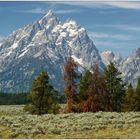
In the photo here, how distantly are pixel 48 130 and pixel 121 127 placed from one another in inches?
173

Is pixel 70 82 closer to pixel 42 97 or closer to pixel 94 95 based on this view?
pixel 94 95

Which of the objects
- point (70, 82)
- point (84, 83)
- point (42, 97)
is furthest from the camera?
point (84, 83)

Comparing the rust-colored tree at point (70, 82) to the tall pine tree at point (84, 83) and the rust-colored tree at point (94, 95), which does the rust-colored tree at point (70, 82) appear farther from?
the tall pine tree at point (84, 83)

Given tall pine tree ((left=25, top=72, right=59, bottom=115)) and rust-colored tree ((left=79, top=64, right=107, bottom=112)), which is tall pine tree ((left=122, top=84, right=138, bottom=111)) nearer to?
rust-colored tree ((left=79, top=64, right=107, bottom=112))

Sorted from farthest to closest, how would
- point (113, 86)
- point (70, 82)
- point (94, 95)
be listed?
point (113, 86) < point (70, 82) < point (94, 95)

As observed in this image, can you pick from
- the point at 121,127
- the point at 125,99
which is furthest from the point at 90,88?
the point at 121,127

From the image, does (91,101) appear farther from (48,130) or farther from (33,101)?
(48,130)

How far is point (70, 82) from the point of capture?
2192 inches

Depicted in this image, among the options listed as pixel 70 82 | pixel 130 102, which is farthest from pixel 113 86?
pixel 70 82

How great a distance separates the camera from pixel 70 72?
54.9m

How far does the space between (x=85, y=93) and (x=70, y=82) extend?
114 inches

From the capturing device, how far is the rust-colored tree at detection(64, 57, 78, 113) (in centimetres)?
5472

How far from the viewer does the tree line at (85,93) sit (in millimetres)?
54438

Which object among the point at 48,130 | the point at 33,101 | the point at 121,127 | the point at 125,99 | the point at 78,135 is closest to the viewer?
the point at 78,135
